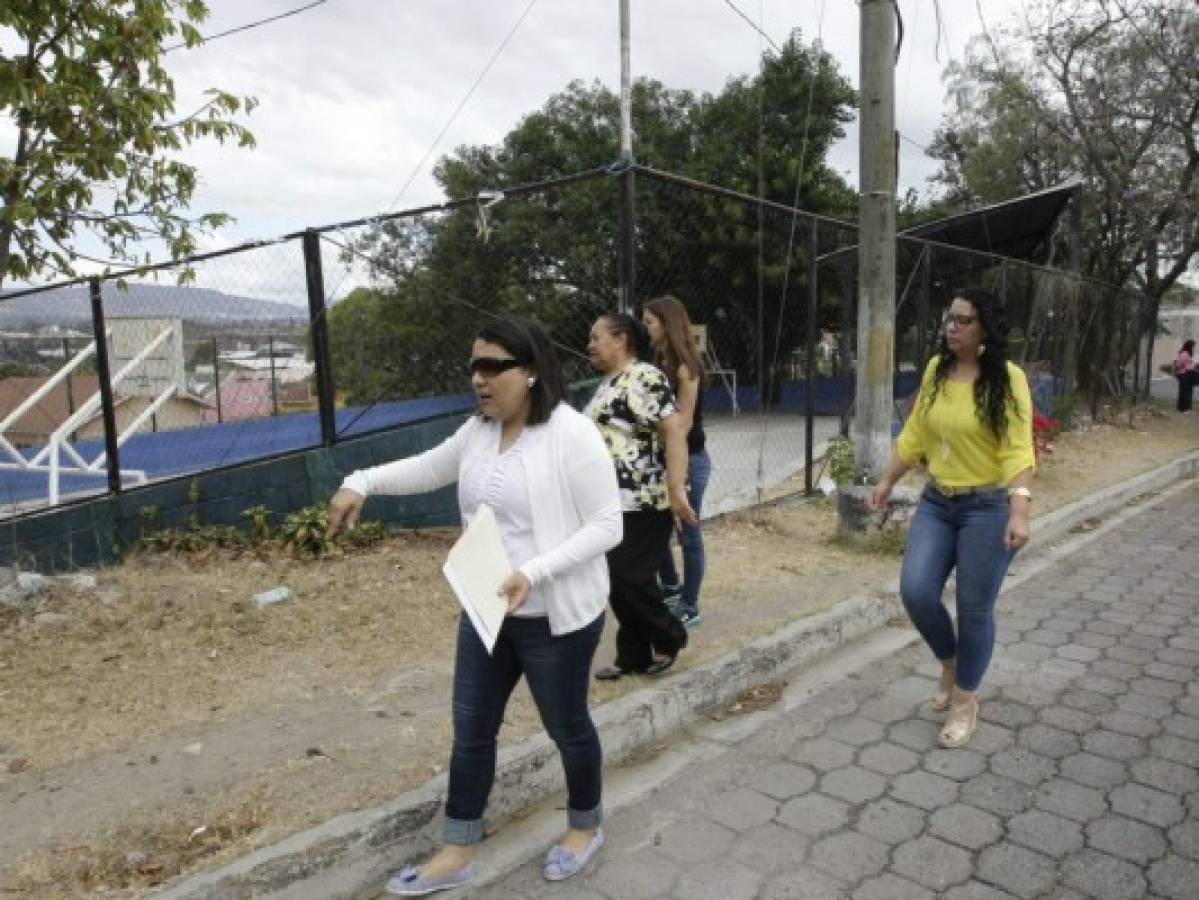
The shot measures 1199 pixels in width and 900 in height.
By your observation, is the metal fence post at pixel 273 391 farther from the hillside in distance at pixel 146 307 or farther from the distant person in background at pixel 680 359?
the distant person in background at pixel 680 359

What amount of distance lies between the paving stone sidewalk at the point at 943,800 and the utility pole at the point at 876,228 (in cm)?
203

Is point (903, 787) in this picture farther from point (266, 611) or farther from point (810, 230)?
point (810, 230)

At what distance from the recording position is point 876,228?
6.21 m

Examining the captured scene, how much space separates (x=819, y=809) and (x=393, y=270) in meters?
4.44

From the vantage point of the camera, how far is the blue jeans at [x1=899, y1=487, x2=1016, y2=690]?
352 centimetres

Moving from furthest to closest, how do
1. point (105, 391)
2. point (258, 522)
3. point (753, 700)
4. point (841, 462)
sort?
point (841, 462) < point (105, 391) < point (258, 522) < point (753, 700)

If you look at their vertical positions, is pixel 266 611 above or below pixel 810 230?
below

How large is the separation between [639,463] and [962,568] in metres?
1.30

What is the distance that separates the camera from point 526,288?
27.3 feet

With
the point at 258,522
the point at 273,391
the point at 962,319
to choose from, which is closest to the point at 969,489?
the point at 962,319

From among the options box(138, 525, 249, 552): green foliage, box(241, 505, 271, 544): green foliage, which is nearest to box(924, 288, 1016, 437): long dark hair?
box(241, 505, 271, 544): green foliage

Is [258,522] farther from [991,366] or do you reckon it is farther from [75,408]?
[991,366]

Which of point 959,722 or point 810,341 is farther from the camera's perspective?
point 810,341

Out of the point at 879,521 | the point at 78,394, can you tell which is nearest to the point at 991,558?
the point at 879,521
